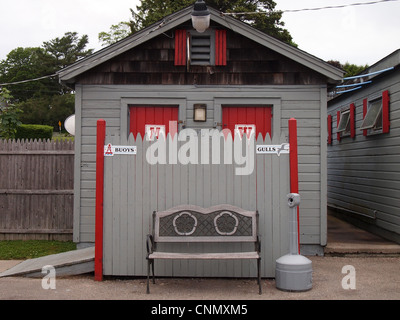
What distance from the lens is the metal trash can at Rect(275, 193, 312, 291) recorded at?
596 centimetres

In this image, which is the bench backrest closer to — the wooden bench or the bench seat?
the wooden bench

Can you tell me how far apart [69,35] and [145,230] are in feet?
226

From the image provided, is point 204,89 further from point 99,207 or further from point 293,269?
point 293,269

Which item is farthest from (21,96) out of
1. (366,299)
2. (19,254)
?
(366,299)

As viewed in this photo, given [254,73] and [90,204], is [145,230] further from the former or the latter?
[254,73]

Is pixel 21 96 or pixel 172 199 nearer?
pixel 172 199

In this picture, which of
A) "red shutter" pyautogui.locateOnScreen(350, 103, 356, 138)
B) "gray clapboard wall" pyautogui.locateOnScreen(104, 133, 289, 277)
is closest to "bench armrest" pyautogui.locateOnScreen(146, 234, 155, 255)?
"gray clapboard wall" pyautogui.locateOnScreen(104, 133, 289, 277)

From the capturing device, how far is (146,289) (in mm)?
6148

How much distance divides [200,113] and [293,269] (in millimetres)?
3859

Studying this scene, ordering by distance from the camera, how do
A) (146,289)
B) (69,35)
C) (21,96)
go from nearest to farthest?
(146,289) < (21,96) < (69,35)

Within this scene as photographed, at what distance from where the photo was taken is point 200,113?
8.88 meters

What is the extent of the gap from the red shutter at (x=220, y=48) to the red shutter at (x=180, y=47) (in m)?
0.59

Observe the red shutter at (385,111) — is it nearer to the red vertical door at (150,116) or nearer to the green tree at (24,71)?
the red vertical door at (150,116)

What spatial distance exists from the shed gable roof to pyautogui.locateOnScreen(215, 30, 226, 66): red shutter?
7.5 inches
